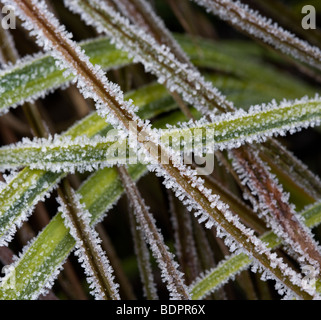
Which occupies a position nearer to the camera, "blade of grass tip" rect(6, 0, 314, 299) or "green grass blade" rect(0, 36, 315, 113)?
"blade of grass tip" rect(6, 0, 314, 299)

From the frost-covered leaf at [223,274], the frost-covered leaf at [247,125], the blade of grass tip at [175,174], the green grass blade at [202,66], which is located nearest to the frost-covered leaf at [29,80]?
the green grass blade at [202,66]

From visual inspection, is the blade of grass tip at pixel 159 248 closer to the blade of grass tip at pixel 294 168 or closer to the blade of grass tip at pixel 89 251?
the blade of grass tip at pixel 89 251

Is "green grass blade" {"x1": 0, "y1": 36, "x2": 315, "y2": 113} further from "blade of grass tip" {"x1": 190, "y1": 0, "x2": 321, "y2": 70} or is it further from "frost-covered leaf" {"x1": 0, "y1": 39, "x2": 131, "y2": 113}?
A: "blade of grass tip" {"x1": 190, "y1": 0, "x2": 321, "y2": 70}

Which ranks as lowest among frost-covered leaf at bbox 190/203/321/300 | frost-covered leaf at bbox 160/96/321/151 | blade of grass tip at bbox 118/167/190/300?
frost-covered leaf at bbox 190/203/321/300

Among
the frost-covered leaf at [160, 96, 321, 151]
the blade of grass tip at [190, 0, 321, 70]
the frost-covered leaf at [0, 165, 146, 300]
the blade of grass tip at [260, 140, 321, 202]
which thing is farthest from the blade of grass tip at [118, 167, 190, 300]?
the blade of grass tip at [190, 0, 321, 70]

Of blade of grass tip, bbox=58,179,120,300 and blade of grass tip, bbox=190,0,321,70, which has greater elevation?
blade of grass tip, bbox=190,0,321,70

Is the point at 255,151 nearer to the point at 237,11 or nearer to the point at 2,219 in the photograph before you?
the point at 237,11
